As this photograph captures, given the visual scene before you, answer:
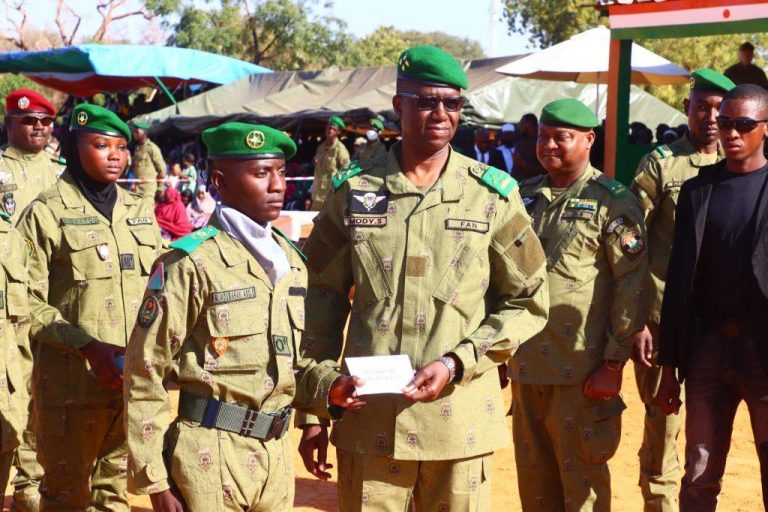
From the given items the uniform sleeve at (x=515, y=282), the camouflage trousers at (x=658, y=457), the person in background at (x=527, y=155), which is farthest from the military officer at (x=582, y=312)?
the person in background at (x=527, y=155)

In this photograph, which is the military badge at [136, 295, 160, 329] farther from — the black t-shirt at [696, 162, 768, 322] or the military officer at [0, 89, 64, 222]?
the military officer at [0, 89, 64, 222]

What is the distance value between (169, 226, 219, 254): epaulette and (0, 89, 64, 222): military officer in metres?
4.88

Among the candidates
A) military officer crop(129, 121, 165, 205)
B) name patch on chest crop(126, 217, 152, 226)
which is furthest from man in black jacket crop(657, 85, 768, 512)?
military officer crop(129, 121, 165, 205)

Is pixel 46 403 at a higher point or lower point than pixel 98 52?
lower

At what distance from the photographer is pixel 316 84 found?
2544cm

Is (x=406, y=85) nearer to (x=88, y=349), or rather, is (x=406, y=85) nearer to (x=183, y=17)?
(x=88, y=349)

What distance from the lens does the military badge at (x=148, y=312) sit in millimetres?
3510

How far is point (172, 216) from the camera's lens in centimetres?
1802

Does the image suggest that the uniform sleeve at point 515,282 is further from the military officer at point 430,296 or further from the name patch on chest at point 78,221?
the name patch on chest at point 78,221

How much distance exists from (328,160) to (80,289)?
13.8 meters

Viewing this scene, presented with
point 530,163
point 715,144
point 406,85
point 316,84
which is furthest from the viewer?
point 316,84

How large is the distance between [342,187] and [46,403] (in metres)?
2.16

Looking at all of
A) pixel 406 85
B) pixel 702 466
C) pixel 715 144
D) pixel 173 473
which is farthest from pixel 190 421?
pixel 715 144

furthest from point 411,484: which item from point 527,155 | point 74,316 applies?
point 527,155
